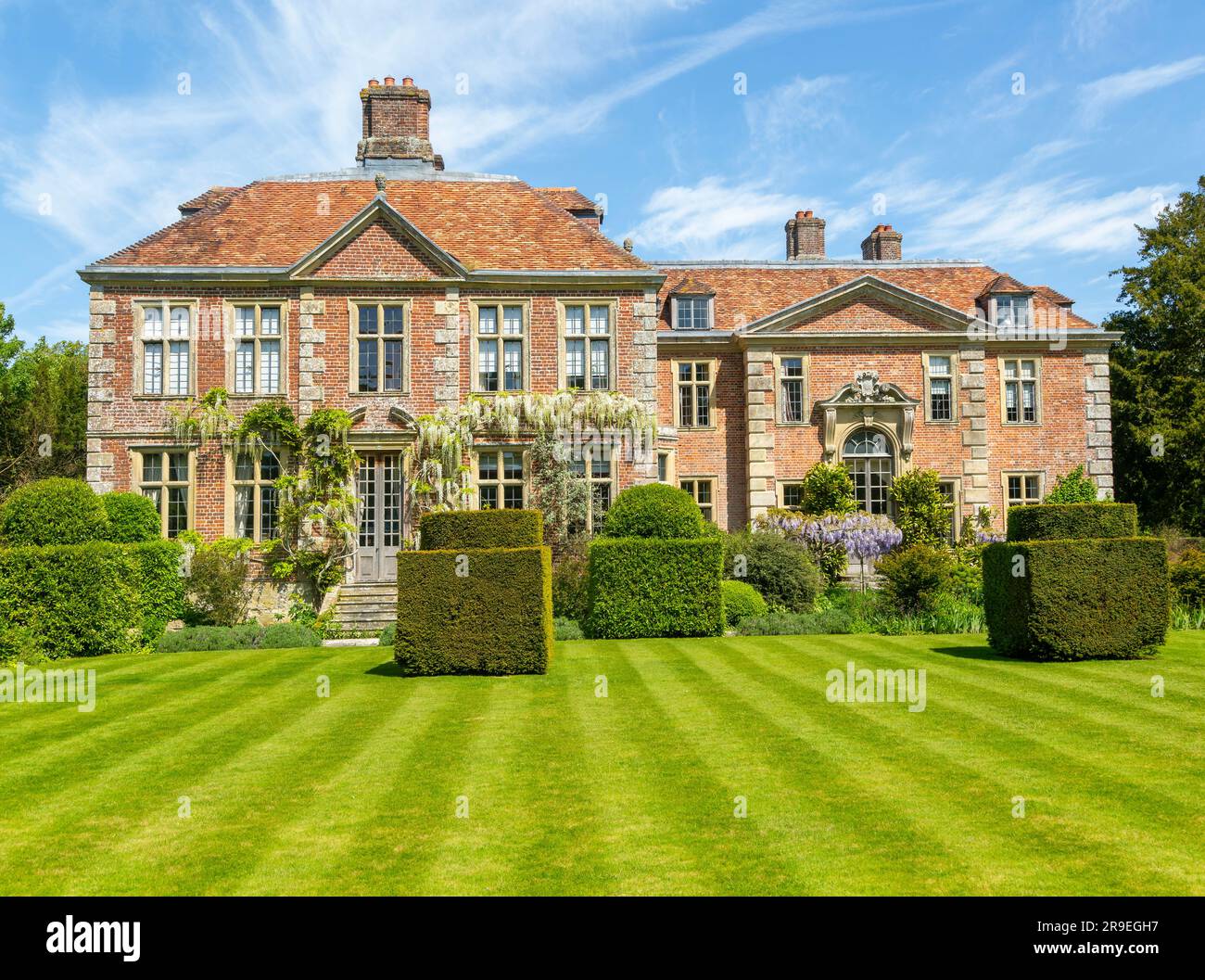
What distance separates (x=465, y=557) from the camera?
12219 mm

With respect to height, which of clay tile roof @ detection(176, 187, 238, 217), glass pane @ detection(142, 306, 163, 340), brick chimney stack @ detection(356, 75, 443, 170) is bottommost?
glass pane @ detection(142, 306, 163, 340)

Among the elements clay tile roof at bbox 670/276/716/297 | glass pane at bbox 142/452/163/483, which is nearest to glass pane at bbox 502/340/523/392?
clay tile roof at bbox 670/276/716/297

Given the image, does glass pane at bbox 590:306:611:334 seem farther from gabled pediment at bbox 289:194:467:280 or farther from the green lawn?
the green lawn

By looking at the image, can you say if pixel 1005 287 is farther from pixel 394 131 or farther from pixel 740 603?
pixel 394 131

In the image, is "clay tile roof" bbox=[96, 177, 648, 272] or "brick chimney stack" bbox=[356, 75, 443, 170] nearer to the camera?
"clay tile roof" bbox=[96, 177, 648, 272]

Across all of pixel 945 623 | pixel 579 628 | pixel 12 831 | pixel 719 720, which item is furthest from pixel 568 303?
pixel 12 831

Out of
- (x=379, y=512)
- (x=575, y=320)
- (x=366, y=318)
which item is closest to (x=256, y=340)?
(x=366, y=318)

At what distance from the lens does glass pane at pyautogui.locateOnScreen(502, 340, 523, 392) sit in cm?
2131

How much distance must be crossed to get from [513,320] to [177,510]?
8340 mm

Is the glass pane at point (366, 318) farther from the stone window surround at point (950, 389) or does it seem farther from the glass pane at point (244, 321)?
the stone window surround at point (950, 389)

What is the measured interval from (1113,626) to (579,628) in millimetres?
8271

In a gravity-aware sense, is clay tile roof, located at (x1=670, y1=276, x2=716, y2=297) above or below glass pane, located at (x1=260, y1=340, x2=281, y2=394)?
above

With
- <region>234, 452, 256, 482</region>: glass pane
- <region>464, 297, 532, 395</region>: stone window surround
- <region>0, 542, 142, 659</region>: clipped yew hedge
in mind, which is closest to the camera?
<region>0, 542, 142, 659</region>: clipped yew hedge

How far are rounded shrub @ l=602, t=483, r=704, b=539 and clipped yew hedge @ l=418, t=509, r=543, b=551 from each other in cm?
421
